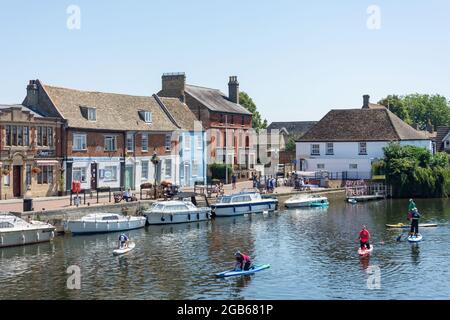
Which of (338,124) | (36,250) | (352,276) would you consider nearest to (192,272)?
(352,276)

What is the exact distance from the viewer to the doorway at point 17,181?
59.0m

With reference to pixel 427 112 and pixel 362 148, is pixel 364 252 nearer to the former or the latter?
pixel 362 148

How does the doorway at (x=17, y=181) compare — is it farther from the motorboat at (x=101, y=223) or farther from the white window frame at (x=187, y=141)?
the white window frame at (x=187, y=141)

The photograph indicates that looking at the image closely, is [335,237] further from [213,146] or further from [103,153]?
[213,146]

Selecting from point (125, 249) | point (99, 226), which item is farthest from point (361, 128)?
point (125, 249)

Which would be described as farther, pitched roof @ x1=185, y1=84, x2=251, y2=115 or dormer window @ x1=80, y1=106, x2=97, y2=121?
pitched roof @ x1=185, y1=84, x2=251, y2=115

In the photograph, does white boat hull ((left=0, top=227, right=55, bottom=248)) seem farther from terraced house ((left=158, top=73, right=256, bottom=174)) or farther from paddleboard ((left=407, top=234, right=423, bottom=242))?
terraced house ((left=158, top=73, right=256, bottom=174))

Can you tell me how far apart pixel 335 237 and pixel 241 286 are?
56.6ft

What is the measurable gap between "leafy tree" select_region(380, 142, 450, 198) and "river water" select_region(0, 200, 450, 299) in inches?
878

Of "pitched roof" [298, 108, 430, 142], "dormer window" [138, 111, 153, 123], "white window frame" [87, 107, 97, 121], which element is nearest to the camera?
"white window frame" [87, 107, 97, 121]

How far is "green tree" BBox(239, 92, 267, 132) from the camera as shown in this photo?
11912 centimetres

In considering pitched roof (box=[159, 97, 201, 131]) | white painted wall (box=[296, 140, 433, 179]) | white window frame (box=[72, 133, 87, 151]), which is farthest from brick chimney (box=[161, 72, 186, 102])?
white window frame (box=[72, 133, 87, 151])

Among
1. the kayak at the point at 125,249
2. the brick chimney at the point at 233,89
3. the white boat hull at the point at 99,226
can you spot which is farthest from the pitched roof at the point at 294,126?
the kayak at the point at 125,249

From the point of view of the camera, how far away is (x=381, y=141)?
293 feet
